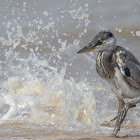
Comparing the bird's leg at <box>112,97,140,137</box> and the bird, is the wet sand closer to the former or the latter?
the bird's leg at <box>112,97,140,137</box>

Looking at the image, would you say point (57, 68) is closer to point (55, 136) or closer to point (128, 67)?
point (128, 67)

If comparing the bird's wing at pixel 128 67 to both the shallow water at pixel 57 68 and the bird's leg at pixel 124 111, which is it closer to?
the bird's leg at pixel 124 111

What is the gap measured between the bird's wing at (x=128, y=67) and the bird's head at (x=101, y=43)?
0.14m

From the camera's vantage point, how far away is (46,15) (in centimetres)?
1137

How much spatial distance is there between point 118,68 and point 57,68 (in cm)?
412

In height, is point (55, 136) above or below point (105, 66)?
below

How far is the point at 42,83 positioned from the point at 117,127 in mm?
2836

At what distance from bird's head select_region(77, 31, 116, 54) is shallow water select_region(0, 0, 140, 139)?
3.51 ft

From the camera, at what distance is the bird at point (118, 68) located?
5117 millimetres

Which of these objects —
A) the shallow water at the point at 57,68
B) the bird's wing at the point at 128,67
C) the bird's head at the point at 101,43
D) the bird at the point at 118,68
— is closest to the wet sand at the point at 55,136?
the shallow water at the point at 57,68

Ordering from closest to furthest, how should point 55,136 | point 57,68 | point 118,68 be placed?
1. point 55,136
2. point 118,68
3. point 57,68

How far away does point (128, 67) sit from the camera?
5.15 meters

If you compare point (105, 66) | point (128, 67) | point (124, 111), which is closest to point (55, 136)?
point (124, 111)

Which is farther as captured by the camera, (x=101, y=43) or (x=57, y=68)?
(x=57, y=68)
